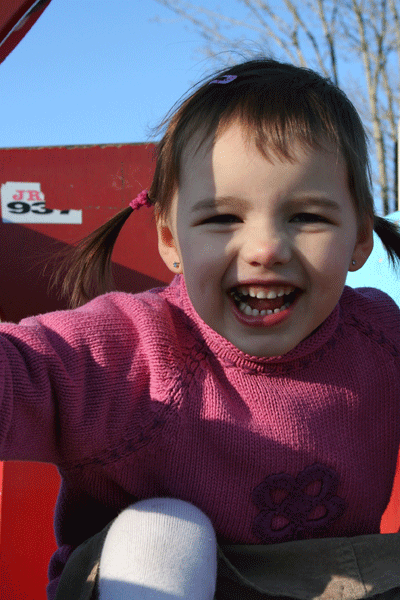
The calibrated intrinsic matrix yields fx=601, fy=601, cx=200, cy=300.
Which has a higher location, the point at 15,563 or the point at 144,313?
the point at 144,313

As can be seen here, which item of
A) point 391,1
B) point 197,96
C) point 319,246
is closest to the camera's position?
point 319,246

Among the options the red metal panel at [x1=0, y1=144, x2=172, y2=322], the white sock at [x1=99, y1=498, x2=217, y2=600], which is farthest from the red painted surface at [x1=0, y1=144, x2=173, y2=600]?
the white sock at [x1=99, y1=498, x2=217, y2=600]

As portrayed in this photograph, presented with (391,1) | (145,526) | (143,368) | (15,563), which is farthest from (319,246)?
(391,1)

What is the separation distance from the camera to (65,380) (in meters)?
0.61

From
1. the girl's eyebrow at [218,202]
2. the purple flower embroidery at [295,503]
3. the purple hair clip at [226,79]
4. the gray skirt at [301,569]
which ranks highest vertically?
the purple hair clip at [226,79]

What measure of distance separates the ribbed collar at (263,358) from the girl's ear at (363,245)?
3.0 inches

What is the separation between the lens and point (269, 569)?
696mm

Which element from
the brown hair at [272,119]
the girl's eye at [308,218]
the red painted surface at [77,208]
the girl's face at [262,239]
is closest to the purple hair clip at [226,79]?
the brown hair at [272,119]

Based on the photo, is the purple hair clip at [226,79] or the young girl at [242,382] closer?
the young girl at [242,382]

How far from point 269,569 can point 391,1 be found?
17.2 ft

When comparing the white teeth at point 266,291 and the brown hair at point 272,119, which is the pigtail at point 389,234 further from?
the white teeth at point 266,291

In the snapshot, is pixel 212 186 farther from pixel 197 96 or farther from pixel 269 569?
pixel 269 569

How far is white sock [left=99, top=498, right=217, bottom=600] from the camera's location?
1.77ft

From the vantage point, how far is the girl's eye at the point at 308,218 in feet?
2.24
